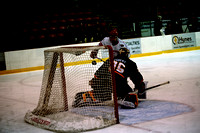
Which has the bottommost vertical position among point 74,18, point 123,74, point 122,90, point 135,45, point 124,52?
point 122,90

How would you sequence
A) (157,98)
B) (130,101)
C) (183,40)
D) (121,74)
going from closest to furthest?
(130,101)
(121,74)
(157,98)
(183,40)

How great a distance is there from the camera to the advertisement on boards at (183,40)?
43.5 ft

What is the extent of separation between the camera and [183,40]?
13352 millimetres

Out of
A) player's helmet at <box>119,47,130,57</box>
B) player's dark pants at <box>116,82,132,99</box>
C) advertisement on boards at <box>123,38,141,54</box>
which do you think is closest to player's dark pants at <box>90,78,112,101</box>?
player's dark pants at <box>116,82,132,99</box>

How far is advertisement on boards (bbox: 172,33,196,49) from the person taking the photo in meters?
13.2

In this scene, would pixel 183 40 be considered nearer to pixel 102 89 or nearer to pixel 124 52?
pixel 124 52

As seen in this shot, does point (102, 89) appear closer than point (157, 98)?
Yes

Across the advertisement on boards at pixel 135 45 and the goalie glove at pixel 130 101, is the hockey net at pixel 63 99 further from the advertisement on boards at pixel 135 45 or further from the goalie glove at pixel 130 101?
the advertisement on boards at pixel 135 45

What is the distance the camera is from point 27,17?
15.2 m

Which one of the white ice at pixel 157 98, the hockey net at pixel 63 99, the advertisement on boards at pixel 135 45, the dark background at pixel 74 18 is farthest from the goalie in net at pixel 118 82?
the advertisement on boards at pixel 135 45

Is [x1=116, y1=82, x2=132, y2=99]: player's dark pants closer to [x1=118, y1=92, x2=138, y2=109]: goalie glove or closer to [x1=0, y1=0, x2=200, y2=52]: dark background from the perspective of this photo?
[x1=118, y1=92, x2=138, y2=109]: goalie glove

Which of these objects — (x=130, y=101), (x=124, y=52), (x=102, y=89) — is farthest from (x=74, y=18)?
(x=130, y=101)

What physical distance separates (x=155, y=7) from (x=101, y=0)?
3.47m

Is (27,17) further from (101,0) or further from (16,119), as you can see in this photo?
(16,119)
